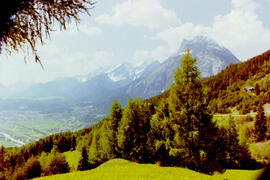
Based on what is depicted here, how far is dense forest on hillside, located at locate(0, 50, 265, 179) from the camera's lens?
1786cm

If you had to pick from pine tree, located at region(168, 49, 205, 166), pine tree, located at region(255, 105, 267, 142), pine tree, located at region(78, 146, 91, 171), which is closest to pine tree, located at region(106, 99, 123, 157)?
pine tree, located at region(78, 146, 91, 171)

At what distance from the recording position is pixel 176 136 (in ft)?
59.2

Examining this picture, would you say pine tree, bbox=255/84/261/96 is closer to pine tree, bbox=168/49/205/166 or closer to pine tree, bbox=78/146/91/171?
pine tree, bbox=78/146/91/171

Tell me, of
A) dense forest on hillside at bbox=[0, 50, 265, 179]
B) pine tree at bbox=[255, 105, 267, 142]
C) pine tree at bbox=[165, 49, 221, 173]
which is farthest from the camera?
pine tree at bbox=[255, 105, 267, 142]

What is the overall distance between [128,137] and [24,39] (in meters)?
32.5

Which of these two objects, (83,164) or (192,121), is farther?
(83,164)

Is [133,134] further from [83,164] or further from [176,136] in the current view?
[83,164]

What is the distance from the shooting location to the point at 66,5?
5090mm

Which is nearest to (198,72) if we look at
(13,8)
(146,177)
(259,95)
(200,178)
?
(200,178)

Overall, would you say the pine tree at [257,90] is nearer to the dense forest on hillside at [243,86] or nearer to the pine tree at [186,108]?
the dense forest on hillside at [243,86]

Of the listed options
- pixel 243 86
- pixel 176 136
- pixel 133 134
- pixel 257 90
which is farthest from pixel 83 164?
pixel 243 86

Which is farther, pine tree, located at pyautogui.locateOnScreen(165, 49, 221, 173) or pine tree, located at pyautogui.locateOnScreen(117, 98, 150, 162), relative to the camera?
pine tree, located at pyautogui.locateOnScreen(117, 98, 150, 162)

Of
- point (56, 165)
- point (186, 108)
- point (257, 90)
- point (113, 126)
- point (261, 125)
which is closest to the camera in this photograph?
point (186, 108)

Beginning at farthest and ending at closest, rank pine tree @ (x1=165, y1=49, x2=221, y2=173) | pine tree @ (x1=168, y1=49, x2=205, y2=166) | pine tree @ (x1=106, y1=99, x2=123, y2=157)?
1. pine tree @ (x1=106, y1=99, x2=123, y2=157)
2. pine tree @ (x1=168, y1=49, x2=205, y2=166)
3. pine tree @ (x1=165, y1=49, x2=221, y2=173)
